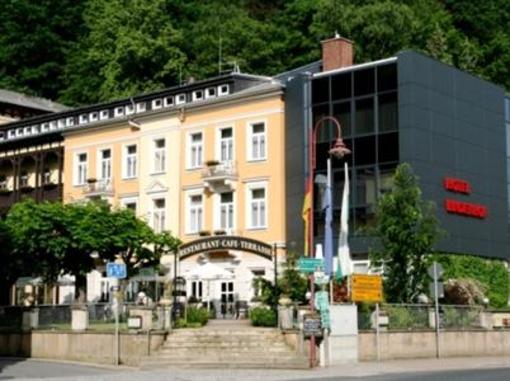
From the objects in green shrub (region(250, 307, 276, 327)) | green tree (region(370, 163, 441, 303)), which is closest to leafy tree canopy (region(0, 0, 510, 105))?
green tree (region(370, 163, 441, 303))

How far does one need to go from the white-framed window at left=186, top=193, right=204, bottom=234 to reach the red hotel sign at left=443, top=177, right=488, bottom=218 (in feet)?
41.2

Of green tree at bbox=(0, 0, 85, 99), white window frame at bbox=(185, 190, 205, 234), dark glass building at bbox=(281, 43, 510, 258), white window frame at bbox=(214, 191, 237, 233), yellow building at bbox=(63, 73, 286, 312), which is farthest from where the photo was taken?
green tree at bbox=(0, 0, 85, 99)

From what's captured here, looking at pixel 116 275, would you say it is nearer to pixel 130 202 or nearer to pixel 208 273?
pixel 208 273

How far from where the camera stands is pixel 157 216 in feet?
163

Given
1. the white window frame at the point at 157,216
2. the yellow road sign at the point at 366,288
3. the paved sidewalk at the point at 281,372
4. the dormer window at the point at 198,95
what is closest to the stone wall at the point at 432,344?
the paved sidewalk at the point at 281,372

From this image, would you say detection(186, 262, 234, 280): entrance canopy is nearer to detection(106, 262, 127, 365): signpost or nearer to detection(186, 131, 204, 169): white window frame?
detection(186, 131, 204, 169): white window frame

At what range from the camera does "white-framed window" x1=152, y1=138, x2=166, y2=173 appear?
49.8m

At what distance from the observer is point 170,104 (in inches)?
2057

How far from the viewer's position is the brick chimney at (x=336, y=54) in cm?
4628

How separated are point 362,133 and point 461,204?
18.6ft

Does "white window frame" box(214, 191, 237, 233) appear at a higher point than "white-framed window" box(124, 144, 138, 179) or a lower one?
lower

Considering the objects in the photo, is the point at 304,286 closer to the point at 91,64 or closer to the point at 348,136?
the point at 348,136

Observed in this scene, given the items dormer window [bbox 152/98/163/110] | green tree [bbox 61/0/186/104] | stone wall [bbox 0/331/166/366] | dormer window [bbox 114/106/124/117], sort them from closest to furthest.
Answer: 1. stone wall [bbox 0/331/166/366]
2. dormer window [bbox 152/98/163/110]
3. dormer window [bbox 114/106/124/117]
4. green tree [bbox 61/0/186/104]

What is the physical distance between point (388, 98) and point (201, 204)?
11.4m
